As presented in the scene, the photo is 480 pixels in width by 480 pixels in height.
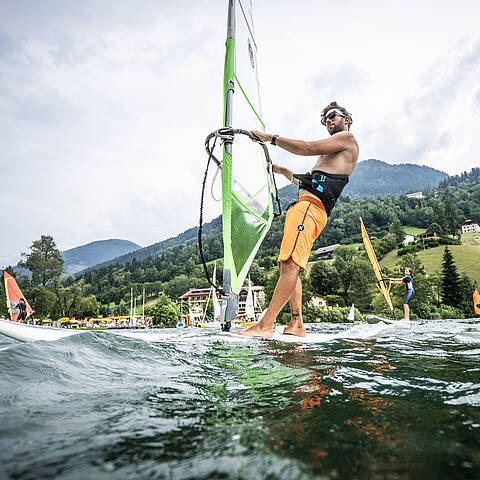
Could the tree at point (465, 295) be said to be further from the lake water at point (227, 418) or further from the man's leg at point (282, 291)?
the lake water at point (227, 418)

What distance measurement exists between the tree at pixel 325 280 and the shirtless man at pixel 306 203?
61.4m

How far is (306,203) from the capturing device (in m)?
3.55

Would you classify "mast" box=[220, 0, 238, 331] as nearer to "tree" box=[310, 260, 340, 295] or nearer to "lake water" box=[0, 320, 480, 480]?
"lake water" box=[0, 320, 480, 480]

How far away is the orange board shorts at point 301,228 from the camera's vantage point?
343 centimetres

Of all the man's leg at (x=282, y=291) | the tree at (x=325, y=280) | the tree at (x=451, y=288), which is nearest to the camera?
the man's leg at (x=282, y=291)

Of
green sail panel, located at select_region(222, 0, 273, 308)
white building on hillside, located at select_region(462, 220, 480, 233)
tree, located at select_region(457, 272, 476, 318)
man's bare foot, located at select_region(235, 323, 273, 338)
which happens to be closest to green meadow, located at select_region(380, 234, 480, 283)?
tree, located at select_region(457, 272, 476, 318)

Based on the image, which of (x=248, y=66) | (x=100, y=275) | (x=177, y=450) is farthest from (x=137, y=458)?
(x=100, y=275)

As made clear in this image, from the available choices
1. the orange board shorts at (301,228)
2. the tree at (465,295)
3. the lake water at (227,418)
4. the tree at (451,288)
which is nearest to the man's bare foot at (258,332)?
the orange board shorts at (301,228)

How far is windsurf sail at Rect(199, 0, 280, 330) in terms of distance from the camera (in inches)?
152

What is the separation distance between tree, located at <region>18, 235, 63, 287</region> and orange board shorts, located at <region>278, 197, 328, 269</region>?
150 ft

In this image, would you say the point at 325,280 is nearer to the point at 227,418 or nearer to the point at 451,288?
the point at 451,288

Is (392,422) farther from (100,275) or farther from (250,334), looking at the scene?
(100,275)

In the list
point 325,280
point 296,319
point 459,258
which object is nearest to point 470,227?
point 459,258

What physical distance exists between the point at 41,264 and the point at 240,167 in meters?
45.6
